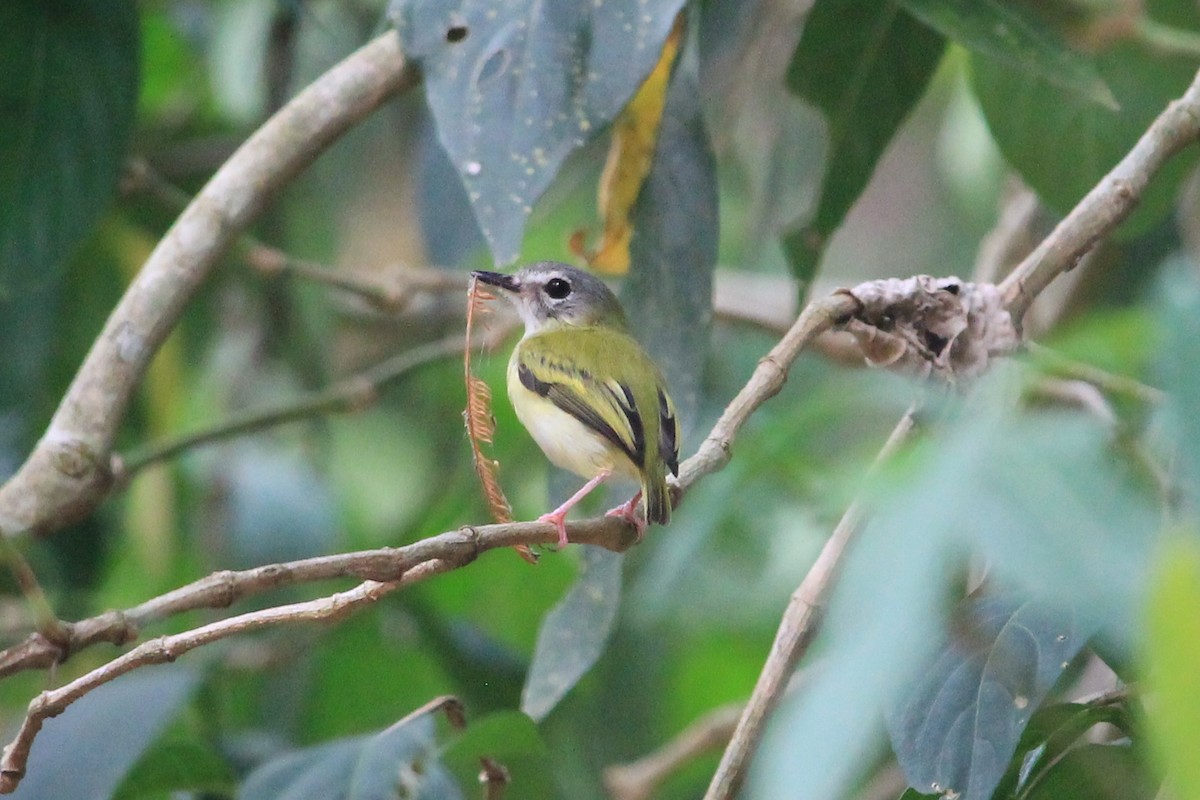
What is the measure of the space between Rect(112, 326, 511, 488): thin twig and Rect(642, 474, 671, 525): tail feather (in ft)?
3.83

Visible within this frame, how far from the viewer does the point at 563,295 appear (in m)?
3.29

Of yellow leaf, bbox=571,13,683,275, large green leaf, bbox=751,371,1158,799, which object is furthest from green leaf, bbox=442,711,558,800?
large green leaf, bbox=751,371,1158,799

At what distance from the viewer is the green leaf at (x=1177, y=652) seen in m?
0.58

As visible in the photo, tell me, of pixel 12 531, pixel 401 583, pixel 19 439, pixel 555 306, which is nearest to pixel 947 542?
pixel 401 583

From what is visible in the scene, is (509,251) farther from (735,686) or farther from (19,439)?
(735,686)

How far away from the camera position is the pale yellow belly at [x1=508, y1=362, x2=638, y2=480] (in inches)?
95.3

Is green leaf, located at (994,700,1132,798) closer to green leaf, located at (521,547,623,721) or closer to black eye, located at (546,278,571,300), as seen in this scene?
green leaf, located at (521,547,623,721)

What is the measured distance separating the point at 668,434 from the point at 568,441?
0.72 ft

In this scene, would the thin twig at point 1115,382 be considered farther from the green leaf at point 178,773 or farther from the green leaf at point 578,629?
the green leaf at point 178,773

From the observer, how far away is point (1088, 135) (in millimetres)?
2832

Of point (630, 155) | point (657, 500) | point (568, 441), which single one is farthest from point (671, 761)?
point (630, 155)

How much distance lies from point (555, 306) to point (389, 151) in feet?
8.22

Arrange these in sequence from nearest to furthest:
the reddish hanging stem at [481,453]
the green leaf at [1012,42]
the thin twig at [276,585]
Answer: the thin twig at [276,585]
the reddish hanging stem at [481,453]
the green leaf at [1012,42]

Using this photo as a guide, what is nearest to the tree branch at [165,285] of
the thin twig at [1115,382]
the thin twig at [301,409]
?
the thin twig at [301,409]
